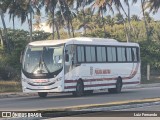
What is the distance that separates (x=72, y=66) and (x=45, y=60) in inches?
64.2

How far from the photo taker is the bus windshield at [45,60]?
95.7 feet

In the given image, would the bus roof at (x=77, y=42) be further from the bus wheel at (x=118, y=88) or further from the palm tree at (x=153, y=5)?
the palm tree at (x=153, y=5)

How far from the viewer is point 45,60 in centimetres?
2923

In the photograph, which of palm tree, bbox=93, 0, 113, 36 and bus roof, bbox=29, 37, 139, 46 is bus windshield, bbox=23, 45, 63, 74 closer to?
bus roof, bbox=29, 37, 139, 46

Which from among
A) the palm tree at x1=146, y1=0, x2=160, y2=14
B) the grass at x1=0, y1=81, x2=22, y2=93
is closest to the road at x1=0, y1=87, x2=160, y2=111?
the grass at x1=0, y1=81, x2=22, y2=93

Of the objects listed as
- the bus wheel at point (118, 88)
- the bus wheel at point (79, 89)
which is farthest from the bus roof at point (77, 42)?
the bus wheel at point (118, 88)

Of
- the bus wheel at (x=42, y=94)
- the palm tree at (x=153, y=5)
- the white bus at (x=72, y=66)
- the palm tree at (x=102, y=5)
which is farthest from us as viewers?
the palm tree at (x=153, y=5)

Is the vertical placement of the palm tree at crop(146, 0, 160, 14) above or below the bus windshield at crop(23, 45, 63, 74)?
above

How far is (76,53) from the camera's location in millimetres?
30312

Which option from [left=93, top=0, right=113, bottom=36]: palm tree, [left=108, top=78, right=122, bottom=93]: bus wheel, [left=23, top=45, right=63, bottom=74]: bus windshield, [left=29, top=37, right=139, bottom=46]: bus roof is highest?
[left=93, top=0, right=113, bottom=36]: palm tree

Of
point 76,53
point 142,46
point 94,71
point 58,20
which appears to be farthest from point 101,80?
point 58,20

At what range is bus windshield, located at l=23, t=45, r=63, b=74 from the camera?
29.2 m

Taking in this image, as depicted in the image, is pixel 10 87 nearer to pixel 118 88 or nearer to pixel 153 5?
pixel 118 88

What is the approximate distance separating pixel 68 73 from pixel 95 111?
10557 mm
